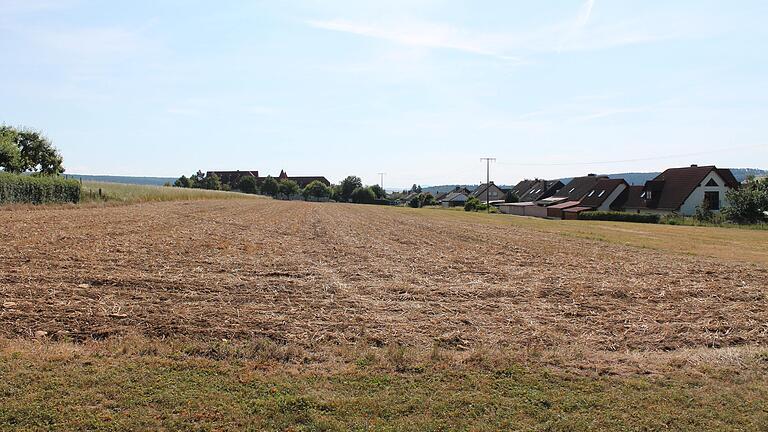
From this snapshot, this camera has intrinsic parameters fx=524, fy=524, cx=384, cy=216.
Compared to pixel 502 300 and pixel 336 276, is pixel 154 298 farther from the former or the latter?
pixel 502 300

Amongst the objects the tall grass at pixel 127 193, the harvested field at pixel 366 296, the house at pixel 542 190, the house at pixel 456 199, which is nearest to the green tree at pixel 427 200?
the house at pixel 456 199

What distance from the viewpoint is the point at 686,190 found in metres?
60.7

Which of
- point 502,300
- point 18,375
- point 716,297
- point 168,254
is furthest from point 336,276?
point 716,297

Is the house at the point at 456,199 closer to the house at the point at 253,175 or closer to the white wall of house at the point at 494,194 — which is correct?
the white wall of house at the point at 494,194

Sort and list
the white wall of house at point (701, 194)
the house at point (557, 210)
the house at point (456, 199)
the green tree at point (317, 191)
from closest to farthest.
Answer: the white wall of house at point (701, 194) < the house at point (557, 210) < the house at point (456, 199) < the green tree at point (317, 191)

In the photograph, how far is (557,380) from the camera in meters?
5.48

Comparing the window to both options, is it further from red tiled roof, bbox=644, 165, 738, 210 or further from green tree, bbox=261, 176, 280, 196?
green tree, bbox=261, 176, 280, 196

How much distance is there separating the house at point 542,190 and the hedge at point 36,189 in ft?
261

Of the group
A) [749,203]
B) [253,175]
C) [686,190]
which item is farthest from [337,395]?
[253,175]

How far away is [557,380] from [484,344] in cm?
135

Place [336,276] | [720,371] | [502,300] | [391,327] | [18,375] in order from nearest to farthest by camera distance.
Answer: [18,375] < [720,371] < [391,327] < [502,300] < [336,276]

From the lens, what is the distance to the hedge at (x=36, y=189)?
31359 millimetres

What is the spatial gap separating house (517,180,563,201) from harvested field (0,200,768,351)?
8597cm

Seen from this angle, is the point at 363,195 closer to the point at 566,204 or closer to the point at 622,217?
the point at 566,204
